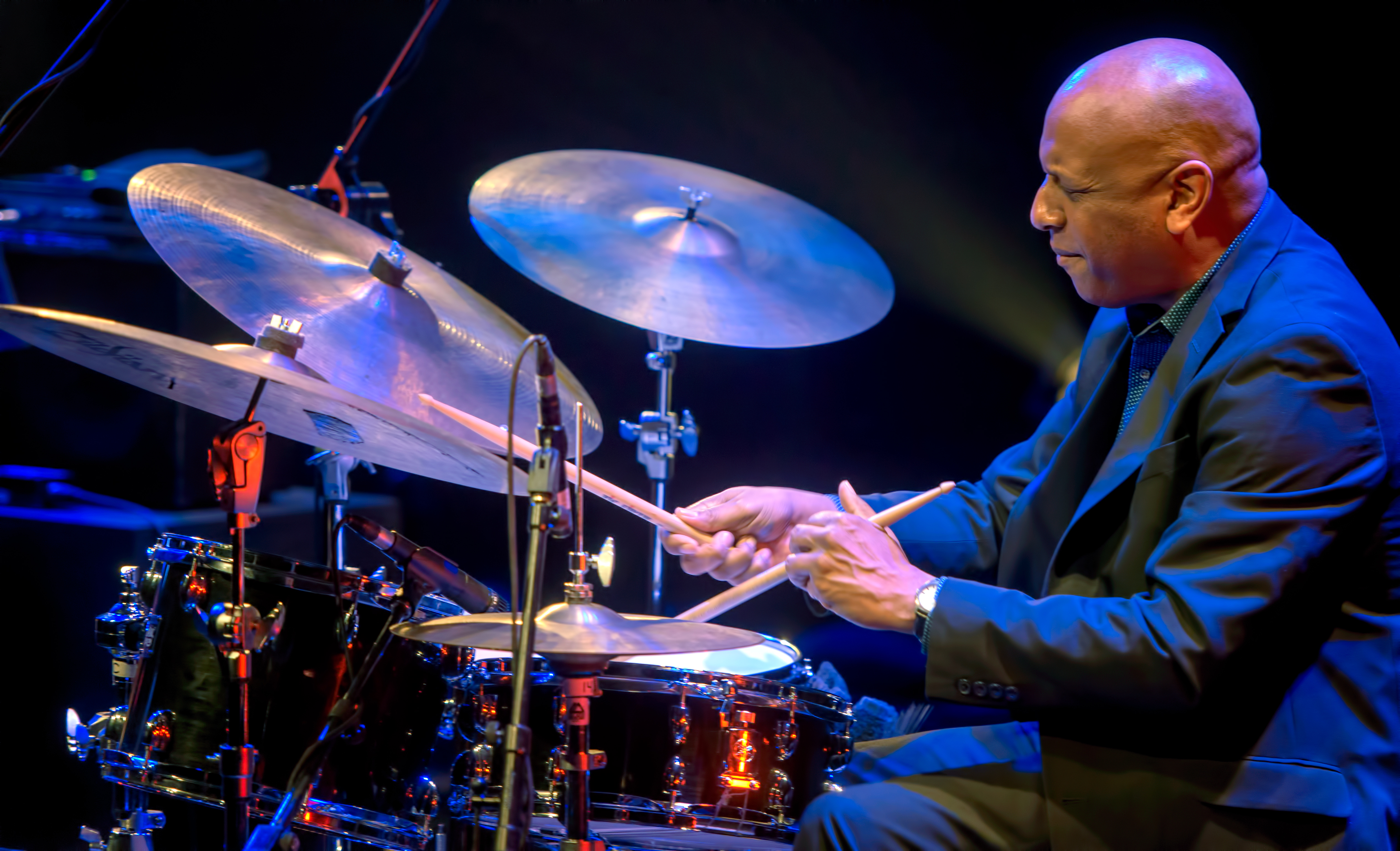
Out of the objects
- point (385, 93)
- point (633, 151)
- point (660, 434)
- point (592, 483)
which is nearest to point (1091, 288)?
point (592, 483)

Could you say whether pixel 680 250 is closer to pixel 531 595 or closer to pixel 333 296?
pixel 333 296

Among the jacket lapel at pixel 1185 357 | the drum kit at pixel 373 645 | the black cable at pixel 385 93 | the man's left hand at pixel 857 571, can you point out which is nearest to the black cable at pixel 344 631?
the drum kit at pixel 373 645

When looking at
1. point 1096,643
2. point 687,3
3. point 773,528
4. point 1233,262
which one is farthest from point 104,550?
point 1233,262

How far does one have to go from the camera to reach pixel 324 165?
3.34 metres

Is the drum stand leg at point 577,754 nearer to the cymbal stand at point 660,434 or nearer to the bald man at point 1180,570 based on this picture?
the bald man at point 1180,570

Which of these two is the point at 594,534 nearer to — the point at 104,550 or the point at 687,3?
the point at 104,550

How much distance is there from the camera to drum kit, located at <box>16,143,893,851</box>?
1.56m

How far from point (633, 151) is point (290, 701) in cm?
191

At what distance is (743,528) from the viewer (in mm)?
1897

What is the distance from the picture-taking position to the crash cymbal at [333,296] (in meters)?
1.78

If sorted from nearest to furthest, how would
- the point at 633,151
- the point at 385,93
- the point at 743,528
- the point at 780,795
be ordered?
the point at 780,795, the point at 743,528, the point at 385,93, the point at 633,151

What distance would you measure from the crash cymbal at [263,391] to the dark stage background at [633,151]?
3.59ft

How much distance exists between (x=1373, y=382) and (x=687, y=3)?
2.27 m

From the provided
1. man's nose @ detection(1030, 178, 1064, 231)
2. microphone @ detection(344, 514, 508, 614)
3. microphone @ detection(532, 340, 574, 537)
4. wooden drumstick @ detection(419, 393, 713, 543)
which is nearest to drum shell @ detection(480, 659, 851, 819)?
microphone @ detection(344, 514, 508, 614)
